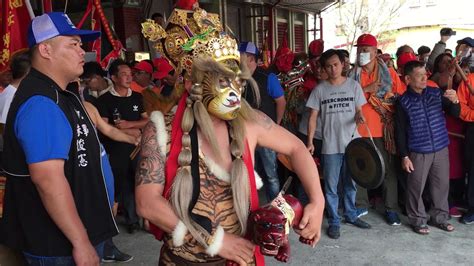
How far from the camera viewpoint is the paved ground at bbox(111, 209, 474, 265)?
3.85 metres

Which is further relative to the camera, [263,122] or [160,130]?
[263,122]

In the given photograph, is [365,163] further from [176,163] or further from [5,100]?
[5,100]

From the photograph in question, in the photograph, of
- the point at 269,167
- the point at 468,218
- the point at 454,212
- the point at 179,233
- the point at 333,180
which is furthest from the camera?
the point at 269,167

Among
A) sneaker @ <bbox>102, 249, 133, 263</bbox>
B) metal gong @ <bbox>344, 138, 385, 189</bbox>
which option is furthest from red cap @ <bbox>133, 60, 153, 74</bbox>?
metal gong @ <bbox>344, 138, 385, 189</bbox>

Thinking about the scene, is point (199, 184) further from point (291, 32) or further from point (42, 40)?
point (291, 32)

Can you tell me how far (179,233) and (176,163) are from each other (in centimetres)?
28

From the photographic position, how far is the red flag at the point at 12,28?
4250mm

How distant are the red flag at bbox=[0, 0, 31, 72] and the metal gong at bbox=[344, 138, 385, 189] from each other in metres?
3.45

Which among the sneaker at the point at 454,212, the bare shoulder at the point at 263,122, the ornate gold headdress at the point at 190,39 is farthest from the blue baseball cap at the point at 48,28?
the sneaker at the point at 454,212

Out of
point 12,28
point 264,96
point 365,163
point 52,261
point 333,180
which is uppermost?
point 12,28

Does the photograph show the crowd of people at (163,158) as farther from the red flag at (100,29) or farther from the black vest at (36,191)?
the red flag at (100,29)

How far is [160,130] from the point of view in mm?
1769

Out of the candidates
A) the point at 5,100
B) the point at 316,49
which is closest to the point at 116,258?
the point at 5,100

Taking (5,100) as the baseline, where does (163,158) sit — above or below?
below
